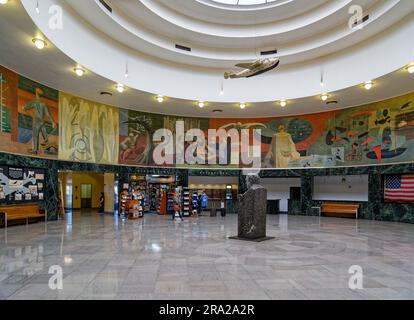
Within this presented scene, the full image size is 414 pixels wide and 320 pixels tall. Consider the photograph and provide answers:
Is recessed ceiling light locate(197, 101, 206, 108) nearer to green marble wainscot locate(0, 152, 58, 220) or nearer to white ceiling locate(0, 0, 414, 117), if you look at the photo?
white ceiling locate(0, 0, 414, 117)

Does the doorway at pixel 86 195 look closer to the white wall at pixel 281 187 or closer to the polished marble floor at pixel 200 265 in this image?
the polished marble floor at pixel 200 265

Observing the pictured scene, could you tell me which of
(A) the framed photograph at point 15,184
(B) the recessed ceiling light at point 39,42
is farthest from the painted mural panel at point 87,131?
(B) the recessed ceiling light at point 39,42

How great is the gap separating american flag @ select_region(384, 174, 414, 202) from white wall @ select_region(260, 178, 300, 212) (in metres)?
5.64

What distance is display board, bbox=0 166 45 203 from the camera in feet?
41.7

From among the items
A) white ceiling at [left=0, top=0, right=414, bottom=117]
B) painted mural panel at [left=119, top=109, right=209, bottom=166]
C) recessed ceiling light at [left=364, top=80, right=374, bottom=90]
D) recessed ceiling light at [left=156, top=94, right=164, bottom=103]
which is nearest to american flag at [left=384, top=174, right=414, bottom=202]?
white ceiling at [left=0, top=0, right=414, bottom=117]

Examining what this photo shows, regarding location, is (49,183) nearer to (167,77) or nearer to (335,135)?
(167,77)

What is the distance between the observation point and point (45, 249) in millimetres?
8375

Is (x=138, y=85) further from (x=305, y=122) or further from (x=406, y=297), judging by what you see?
(x=406, y=297)

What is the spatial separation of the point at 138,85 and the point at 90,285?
12214mm

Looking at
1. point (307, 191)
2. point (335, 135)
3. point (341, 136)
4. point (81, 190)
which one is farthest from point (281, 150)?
point (81, 190)

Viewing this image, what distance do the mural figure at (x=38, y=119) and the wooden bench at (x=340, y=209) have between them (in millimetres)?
16582

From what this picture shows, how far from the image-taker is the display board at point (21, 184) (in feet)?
41.7
